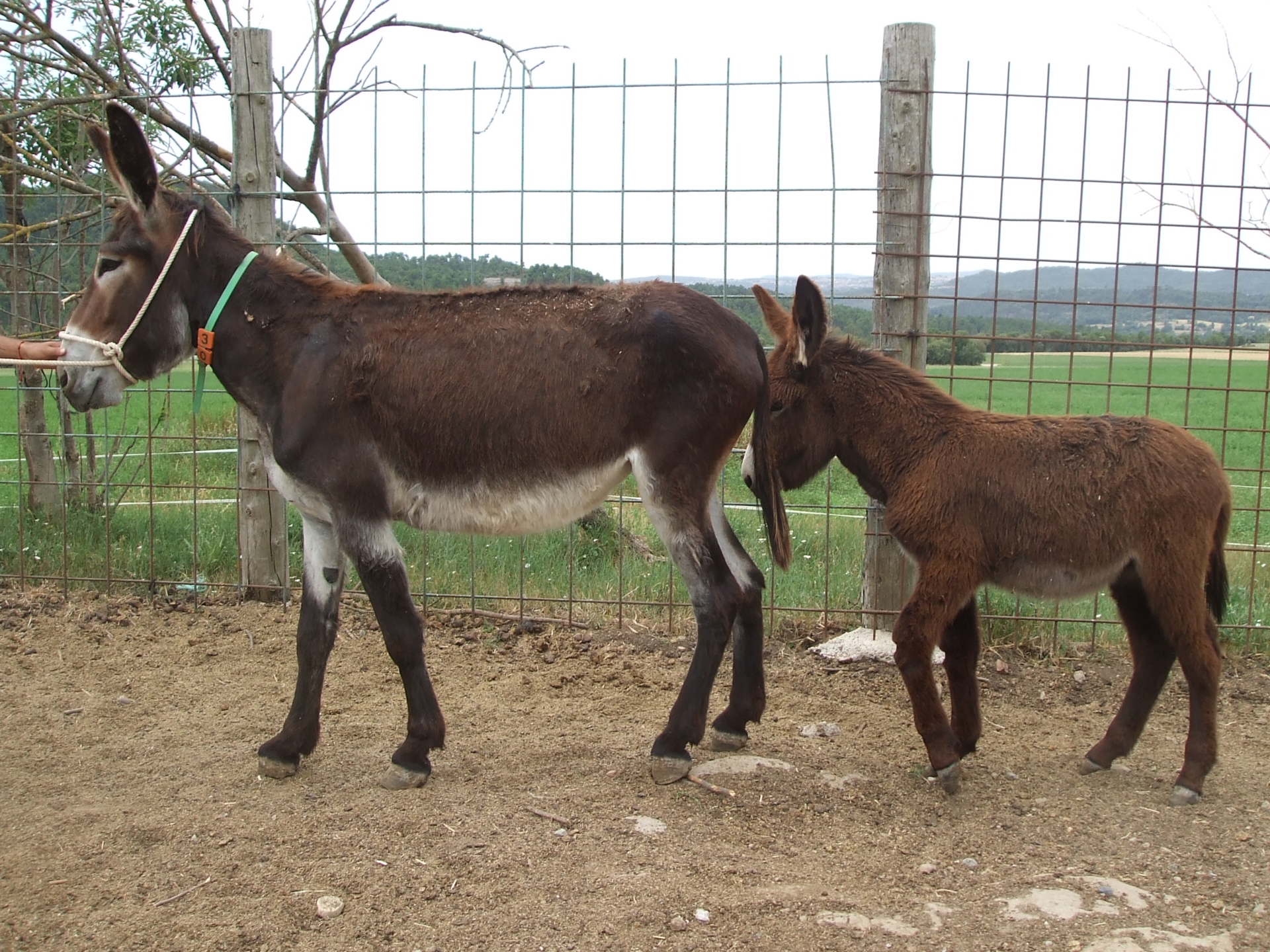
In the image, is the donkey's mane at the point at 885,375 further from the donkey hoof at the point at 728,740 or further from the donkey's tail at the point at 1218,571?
the donkey hoof at the point at 728,740

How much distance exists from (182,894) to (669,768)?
1.74m

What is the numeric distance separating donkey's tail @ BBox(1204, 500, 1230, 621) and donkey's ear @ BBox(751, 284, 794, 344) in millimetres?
1876

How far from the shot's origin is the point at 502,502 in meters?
3.92

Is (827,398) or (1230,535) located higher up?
(827,398)

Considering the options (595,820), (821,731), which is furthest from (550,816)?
(821,731)

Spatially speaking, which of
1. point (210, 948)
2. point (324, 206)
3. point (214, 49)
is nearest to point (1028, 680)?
point (210, 948)

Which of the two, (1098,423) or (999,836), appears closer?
(999,836)

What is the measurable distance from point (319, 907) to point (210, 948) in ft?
1.03

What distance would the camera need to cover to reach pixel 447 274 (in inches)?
258

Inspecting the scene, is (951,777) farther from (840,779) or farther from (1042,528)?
(1042,528)

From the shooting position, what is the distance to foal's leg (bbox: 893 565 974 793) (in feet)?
12.3

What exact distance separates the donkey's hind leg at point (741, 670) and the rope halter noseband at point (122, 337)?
2.35 meters

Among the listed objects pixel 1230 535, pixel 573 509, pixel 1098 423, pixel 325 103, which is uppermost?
pixel 325 103

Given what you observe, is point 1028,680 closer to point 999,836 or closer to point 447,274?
point 999,836
